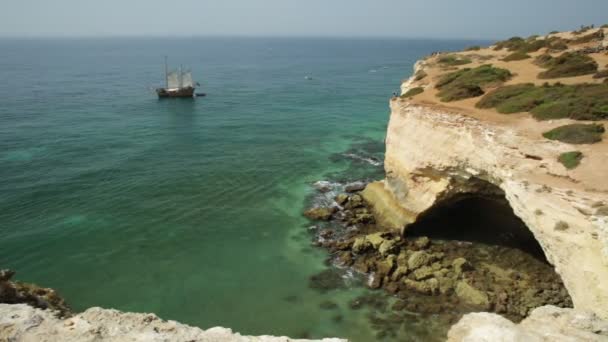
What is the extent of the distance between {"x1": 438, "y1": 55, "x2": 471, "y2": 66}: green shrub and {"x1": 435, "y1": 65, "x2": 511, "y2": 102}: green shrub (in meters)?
6.88

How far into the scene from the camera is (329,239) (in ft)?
77.5

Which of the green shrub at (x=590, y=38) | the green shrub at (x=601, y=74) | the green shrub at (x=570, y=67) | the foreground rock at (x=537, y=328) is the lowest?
the foreground rock at (x=537, y=328)

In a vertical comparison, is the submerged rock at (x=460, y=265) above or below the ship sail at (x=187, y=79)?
below

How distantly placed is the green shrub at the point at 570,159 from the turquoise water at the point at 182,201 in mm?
9138

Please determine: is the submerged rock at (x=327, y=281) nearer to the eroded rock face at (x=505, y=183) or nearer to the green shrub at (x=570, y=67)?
the eroded rock face at (x=505, y=183)

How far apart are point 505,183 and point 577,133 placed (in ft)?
13.9

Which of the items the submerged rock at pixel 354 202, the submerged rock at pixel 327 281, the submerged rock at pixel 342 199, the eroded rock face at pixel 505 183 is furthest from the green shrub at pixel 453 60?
the submerged rock at pixel 327 281

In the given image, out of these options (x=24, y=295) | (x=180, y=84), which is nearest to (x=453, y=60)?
(x=24, y=295)

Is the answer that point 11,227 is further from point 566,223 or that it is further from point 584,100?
point 584,100

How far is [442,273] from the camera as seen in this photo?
19.3 m

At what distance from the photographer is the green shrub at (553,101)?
1966cm

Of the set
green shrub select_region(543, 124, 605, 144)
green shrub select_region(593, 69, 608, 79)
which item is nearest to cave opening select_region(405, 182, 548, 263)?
green shrub select_region(543, 124, 605, 144)

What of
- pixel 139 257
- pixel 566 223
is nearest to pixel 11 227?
pixel 139 257

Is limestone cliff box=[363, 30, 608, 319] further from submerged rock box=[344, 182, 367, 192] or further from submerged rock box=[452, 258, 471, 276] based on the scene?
submerged rock box=[452, 258, 471, 276]
